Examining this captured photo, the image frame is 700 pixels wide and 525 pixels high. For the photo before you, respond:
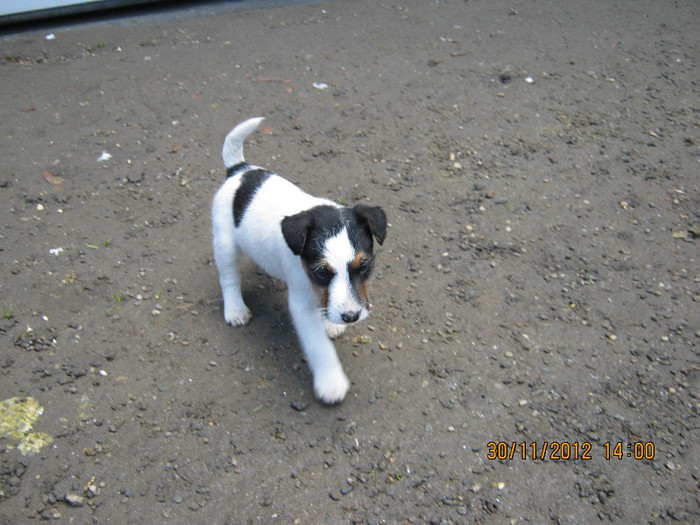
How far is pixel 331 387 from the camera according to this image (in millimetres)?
3510

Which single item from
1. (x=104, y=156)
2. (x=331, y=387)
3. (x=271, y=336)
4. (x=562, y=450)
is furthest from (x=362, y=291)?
(x=104, y=156)

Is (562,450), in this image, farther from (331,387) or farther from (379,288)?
(379,288)

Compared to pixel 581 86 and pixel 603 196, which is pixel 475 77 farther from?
pixel 603 196

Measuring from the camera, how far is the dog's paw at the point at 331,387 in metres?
3.51

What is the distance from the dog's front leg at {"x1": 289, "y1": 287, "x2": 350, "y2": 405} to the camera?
3504 mm

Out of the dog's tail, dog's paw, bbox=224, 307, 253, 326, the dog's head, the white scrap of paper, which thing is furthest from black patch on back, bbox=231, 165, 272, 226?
the white scrap of paper

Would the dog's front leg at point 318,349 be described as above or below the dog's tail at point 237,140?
below

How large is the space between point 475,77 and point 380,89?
1222 mm

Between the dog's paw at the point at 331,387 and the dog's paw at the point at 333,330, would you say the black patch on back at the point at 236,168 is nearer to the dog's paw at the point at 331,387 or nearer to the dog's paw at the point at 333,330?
the dog's paw at the point at 333,330

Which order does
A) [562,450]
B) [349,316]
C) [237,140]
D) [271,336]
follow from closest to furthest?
[349,316]
[562,450]
[271,336]
[237,140]

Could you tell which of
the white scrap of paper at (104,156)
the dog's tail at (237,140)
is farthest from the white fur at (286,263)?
the white scrap of paper at (104,156)

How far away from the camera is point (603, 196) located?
17.3 ft

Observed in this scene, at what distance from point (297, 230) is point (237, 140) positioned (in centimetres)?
147

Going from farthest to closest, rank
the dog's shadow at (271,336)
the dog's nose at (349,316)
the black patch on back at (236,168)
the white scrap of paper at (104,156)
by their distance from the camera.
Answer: the white scrap of paper at (104,156)
the black patch on back at (236,168)
the dog's shadow at (271,336)
the dog's nose at (349,316)
